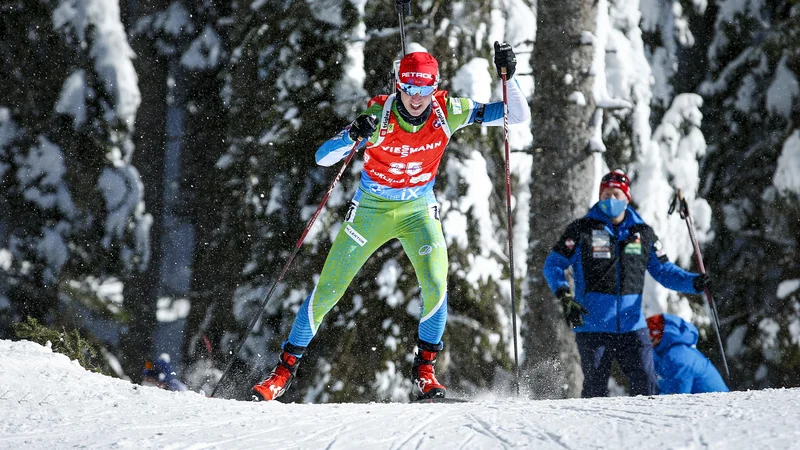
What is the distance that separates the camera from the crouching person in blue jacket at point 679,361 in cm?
570

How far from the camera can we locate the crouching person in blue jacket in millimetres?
5695

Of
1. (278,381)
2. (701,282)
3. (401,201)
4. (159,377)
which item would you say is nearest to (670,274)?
(701,282)

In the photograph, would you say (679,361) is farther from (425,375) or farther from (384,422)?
(384,422)

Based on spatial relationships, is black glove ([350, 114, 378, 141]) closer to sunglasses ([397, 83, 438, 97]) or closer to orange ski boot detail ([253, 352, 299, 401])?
sunglasses ([397, 83, 438, 97])

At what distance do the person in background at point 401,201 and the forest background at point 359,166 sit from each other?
231cm

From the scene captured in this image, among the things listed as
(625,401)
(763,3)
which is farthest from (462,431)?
(763,3)

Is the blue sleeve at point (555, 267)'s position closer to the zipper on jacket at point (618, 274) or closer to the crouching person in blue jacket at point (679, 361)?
Answer: the zipper on jacket at point (618, 274)

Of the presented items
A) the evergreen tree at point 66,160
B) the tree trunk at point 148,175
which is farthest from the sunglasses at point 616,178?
the tree trunk at point 148,175

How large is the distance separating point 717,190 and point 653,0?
2.24 metres

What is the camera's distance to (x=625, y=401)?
3742 millimetres

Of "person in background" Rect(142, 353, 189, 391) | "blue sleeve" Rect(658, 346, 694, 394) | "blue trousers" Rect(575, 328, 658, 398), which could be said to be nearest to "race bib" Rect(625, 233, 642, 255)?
"blue trousers" Rect(575, 328, 658, 398)

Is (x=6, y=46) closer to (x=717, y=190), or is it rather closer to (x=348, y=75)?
(x=348, y=75)

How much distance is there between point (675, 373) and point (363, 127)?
109 inches

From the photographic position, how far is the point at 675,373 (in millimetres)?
5715
